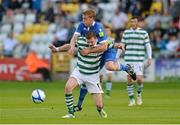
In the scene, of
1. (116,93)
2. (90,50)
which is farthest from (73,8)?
(90,50)

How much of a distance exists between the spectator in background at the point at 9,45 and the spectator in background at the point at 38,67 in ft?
7.15

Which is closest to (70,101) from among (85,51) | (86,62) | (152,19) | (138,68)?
(86,62)

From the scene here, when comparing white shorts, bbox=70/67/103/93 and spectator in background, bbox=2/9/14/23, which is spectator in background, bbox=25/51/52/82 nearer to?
spectator in background, bbox=2/9/14/23

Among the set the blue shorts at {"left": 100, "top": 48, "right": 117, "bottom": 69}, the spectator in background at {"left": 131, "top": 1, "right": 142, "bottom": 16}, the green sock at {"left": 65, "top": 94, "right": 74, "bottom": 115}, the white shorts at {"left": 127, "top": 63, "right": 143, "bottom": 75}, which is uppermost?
the blue shorts at {"left": 100, "top": 48, "right": 117, "bottom": 69}

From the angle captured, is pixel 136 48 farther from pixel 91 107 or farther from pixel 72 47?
pixel 72 47

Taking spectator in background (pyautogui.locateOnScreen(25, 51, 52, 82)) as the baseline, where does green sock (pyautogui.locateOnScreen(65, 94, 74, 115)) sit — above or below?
above

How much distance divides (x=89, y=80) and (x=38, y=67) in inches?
687

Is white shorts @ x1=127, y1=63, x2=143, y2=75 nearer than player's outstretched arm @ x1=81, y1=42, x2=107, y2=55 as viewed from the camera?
No

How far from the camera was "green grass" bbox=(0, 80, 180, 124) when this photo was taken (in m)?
18.7

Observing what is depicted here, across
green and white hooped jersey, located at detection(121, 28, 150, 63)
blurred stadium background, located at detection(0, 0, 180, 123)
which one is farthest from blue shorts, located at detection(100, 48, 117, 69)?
blurred stadium background, located at detection(0, 0, 180, 123)

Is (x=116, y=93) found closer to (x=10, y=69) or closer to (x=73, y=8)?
(x=10, y=69)

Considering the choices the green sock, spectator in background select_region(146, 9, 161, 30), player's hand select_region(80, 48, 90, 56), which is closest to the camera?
player's hand select_region(80, 48, 90, 56)

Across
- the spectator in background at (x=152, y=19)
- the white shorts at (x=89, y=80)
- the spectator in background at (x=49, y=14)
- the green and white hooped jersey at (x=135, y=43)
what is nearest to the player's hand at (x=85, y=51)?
the white shorts at (x=89, y=80)

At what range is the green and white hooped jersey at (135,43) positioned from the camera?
82.3 feet
